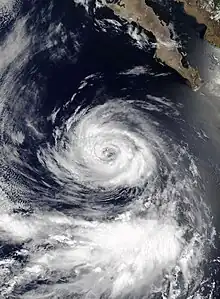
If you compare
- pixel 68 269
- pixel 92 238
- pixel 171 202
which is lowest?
pixel 68 269

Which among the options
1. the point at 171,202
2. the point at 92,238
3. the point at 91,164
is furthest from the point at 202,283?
the point at 91,164

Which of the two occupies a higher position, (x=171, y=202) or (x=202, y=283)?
(x=171, y=202)

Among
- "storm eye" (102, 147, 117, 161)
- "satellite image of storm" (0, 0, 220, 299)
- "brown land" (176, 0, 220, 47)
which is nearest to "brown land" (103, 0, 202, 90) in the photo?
"satellite image of storm" (0, 0, 220, 299)

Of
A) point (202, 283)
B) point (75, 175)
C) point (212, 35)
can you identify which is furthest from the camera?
point (212, 35)

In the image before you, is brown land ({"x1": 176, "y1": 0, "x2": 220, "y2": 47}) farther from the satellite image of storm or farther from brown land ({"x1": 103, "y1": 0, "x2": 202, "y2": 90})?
brown land ({"x1": 103, "y1": 0, "x2": 202, "y2": 90})

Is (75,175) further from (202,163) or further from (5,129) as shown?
(202,163)

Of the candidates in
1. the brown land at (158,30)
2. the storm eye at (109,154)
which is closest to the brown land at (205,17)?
the brown land at (158,30)

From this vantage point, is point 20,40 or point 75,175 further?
point 20,40
